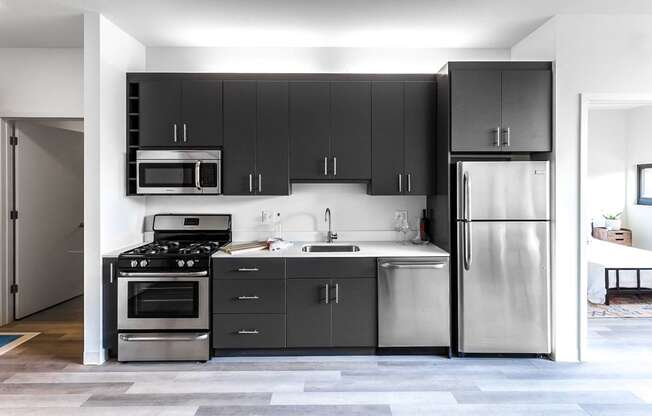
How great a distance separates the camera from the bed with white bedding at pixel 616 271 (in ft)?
15.0

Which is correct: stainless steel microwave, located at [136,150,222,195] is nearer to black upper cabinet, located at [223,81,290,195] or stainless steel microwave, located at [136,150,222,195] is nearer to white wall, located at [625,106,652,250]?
black upper cabinet, located at [223,81,290,195]

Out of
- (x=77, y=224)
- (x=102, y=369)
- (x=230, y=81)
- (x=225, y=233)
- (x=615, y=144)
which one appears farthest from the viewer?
(x=615, y=144)

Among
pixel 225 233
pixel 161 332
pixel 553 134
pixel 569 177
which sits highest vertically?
pixel 553 134

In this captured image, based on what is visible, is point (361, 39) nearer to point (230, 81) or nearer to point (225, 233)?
point (230, 81)

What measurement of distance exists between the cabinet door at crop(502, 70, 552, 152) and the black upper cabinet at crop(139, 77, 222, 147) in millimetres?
2349

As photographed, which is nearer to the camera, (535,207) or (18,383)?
(18,383)

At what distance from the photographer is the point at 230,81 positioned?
3.83m

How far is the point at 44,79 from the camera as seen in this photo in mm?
4348

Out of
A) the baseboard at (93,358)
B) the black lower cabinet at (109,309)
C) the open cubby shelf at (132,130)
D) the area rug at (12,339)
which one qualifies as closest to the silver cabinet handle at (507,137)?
the open cubby shelf at (132,130)

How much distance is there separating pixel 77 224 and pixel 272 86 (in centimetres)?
336

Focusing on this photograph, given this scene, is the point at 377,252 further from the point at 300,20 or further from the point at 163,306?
the point at 300,20

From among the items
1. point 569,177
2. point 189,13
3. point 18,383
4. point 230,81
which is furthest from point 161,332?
point 569,177

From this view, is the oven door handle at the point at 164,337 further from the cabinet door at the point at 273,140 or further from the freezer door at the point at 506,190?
the freezer door at the point at 506,190

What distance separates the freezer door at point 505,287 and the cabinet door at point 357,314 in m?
0.71
